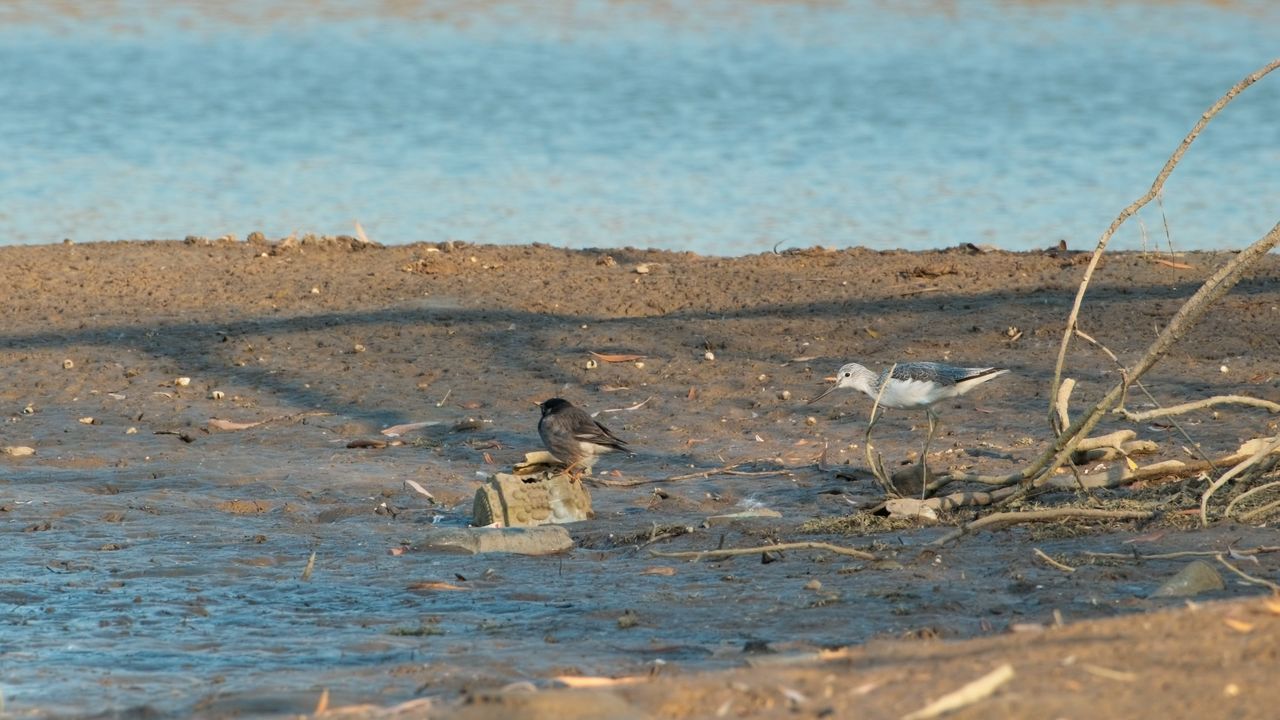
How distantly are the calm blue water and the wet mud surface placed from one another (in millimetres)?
3647

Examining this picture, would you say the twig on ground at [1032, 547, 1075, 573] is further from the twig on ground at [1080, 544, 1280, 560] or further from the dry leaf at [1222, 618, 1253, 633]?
the dry leaf at [1222, 618, 1253, 633]

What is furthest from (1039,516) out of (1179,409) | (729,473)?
(729,473)

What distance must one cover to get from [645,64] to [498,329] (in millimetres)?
19203

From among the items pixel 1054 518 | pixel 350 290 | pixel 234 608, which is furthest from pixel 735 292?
pixel 234 608

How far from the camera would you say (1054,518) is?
6883 mm

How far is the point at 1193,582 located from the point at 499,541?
109 inches

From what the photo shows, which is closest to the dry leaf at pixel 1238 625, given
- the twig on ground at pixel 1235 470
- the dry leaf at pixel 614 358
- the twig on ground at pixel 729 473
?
the twig on ground at pixel 1235 470

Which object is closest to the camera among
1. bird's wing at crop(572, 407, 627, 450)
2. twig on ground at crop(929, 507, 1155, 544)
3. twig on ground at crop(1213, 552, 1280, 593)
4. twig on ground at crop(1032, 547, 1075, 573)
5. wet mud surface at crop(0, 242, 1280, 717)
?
wet mud surface at crop(0, 242, 1280, 717)

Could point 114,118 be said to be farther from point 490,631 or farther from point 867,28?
point 490,631

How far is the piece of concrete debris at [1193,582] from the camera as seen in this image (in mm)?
5727

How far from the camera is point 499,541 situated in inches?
280

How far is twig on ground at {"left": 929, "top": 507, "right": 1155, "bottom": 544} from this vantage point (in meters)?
6.63

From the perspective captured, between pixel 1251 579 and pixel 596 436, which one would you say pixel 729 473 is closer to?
pixel 596 436

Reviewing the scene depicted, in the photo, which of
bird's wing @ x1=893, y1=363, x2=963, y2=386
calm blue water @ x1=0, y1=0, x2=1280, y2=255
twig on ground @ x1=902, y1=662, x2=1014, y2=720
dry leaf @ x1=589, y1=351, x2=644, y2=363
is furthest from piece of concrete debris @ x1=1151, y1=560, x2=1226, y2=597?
calm blue water @ x1=0, y1=0, x2=1280, y2=255
